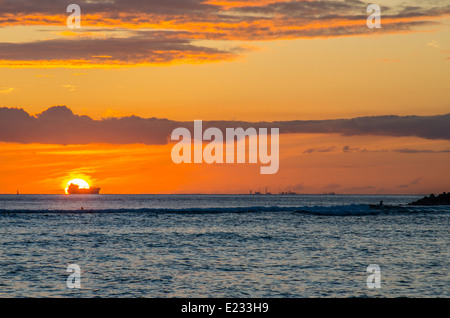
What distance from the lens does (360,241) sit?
55.9 metres

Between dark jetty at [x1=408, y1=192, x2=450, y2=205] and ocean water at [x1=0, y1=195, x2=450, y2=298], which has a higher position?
dark jetty at [x1=408, y1=192, x2=450, y2=205]

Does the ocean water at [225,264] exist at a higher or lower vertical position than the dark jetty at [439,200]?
lower

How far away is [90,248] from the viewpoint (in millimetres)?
50094

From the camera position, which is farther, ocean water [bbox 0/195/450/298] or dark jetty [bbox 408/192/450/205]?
dark jetty [bbox 408/192/450/205]

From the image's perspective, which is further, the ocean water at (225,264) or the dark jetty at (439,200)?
the dark jetty at (439,200)

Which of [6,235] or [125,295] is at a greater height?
[6,235]

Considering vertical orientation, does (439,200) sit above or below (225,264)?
above

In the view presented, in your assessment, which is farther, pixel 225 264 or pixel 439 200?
pixel 439 200

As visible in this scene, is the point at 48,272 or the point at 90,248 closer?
the point at 48,272

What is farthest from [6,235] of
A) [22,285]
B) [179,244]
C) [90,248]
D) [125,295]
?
[125,295]

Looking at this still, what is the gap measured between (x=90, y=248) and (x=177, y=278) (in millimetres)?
19687
